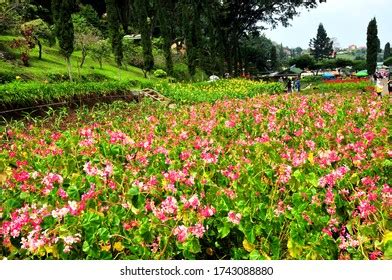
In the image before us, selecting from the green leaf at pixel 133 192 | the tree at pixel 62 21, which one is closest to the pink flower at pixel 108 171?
the green leaf at pixel 133 192

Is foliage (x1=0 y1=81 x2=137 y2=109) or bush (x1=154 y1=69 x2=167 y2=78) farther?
bush (x1=154 y1=69 x2=167 y2=78)

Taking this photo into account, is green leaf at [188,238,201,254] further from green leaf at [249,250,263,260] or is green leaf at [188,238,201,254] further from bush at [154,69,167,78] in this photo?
bush at [154,69,167,78]

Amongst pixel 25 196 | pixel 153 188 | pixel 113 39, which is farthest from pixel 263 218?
pixel 113 39

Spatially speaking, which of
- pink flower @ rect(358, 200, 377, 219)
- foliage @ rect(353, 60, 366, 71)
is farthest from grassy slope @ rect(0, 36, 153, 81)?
foliage @ rect(353, 60, 366, 71)

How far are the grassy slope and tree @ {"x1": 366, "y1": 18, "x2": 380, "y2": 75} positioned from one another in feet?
95.1

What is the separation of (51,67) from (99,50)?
6407 mm

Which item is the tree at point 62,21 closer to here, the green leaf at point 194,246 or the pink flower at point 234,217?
A: the pink flower at point 234,217

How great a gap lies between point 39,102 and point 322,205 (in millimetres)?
13032

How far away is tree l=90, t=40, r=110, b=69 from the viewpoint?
3177 cm

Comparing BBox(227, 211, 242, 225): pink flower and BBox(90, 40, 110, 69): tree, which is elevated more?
BBox(90, 40, 110, 69): tree

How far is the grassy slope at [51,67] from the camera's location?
22750 millimetres

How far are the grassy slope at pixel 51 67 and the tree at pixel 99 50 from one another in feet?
2.16

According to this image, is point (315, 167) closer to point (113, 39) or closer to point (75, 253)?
point (75, 253)

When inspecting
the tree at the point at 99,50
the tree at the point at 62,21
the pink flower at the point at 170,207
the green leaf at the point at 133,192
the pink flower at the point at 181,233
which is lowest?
the pink flower at the point at 181,233
